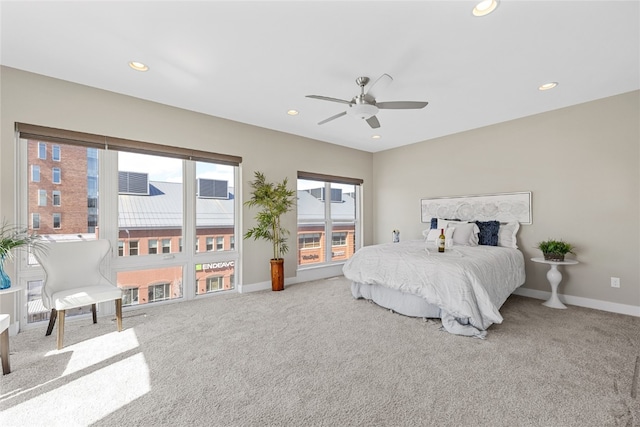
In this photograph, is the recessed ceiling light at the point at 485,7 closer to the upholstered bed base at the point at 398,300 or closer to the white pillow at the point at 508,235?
the upholstered bed base at the point at 398,300

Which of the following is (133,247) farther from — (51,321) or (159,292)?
(51,321)

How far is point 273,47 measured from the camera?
2.50 metres

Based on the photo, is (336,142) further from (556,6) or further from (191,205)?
(556,6)

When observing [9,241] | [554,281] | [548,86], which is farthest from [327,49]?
[554,281]

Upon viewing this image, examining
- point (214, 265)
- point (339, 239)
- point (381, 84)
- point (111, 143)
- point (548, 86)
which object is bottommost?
point (214, 265)

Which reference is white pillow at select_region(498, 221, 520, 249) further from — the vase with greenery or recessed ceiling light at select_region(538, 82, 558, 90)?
the vase with greenery

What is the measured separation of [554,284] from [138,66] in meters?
5.49

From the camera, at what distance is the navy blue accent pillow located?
4.25m

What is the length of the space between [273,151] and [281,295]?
7.79 ft

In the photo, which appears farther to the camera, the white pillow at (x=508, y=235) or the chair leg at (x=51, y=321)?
the white pillow at (x=508, y=235)

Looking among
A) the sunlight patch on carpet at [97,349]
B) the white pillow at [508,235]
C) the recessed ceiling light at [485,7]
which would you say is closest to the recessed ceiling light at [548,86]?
the recessed ceiling light at [485,7]

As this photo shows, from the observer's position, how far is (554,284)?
369cm

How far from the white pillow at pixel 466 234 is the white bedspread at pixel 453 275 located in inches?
17.5

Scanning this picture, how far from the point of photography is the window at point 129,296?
3.58 metres
